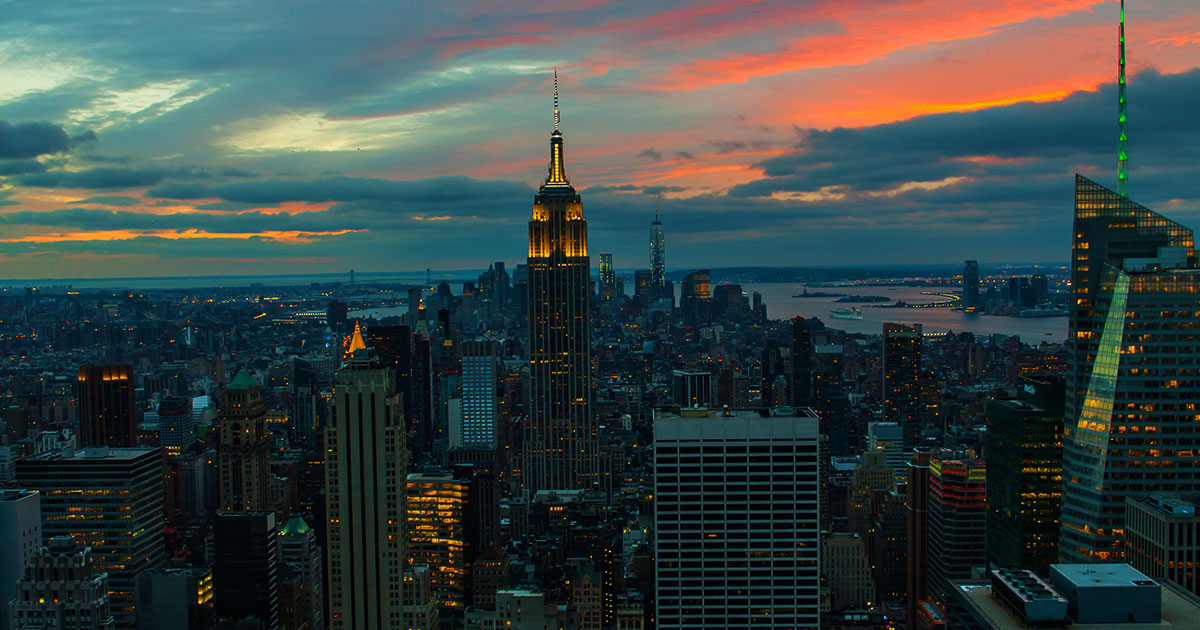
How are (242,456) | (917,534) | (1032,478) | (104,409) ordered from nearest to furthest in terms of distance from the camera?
(1032,478) < (917,534) < (242,456) < (104,409)

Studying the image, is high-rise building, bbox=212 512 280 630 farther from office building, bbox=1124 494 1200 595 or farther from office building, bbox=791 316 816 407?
office building, bbox=791 316 816 407

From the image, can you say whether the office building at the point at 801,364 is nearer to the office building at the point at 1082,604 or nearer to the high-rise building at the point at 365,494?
the high-rise building at the point at 365,494

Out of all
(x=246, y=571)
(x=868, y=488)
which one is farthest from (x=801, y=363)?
(x=246, y=571)

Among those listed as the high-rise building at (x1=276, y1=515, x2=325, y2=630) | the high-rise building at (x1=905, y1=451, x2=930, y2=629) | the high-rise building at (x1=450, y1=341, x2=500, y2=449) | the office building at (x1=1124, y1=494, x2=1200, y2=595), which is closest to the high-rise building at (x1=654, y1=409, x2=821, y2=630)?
the office building at (x1=1124, y1=494, x2=1200, y2=595)

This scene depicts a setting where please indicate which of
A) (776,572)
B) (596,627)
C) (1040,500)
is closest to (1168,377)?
(1040,500)

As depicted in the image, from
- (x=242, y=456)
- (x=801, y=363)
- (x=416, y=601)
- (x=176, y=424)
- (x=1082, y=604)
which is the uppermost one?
(x=1082, y=604)

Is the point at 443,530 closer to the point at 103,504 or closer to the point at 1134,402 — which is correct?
the point at 103,504
